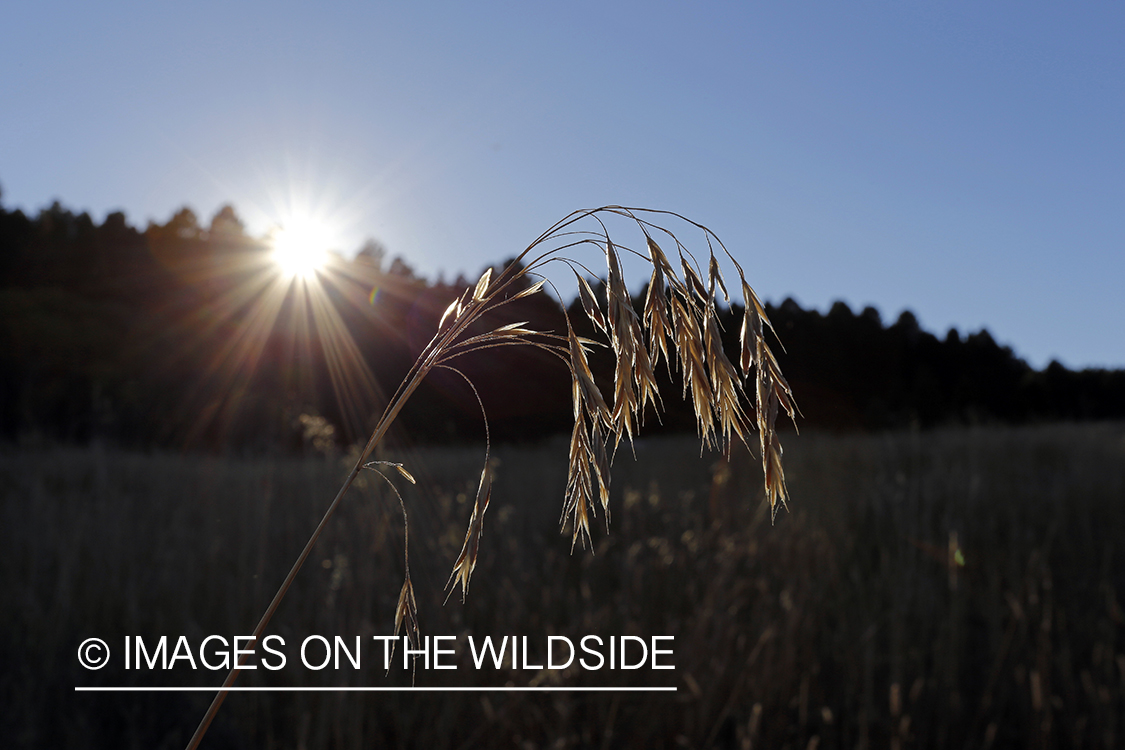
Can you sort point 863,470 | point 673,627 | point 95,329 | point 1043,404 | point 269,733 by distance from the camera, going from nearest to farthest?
point 269,733 < point 673,627 < point 863,470 < point 95,329 < point 1043,404

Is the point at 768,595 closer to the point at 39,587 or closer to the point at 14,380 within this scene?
the point at 39,587

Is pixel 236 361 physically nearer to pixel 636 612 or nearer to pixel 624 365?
pixel 636 612

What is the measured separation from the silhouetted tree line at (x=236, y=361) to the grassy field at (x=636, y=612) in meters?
2.40

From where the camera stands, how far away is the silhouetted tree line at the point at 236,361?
23.7 ft

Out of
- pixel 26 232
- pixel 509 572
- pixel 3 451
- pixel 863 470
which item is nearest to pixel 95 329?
pixel 26 232

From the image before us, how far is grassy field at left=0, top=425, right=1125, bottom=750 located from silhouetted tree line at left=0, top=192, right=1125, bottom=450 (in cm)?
240

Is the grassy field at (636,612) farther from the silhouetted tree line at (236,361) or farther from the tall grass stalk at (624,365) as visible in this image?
the silhouetted tree line at (236,361)

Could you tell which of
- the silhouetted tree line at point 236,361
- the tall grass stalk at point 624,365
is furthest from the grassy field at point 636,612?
the silhouetted tree line at point 236,361

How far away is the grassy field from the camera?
2.01m

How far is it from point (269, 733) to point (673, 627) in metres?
1.35

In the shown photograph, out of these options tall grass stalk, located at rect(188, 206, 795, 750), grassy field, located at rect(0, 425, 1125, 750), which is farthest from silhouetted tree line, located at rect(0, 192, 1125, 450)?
tall grass stalk, located at rect(188, 206, 795, 750)

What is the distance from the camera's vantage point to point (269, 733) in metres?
1.84

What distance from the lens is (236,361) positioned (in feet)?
35.8

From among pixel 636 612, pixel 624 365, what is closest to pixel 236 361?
pixel 636 612
